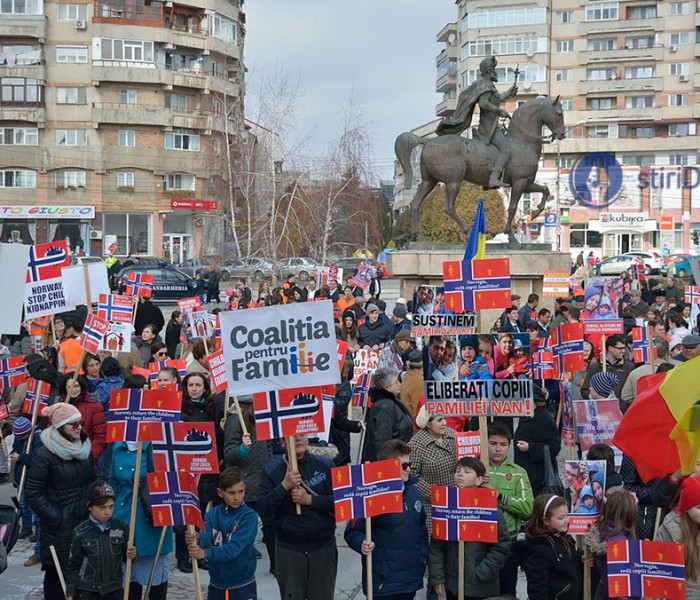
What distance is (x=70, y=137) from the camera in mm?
64062

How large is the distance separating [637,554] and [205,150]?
6116cm

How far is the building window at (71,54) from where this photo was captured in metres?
63.5

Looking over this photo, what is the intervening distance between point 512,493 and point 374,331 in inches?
357

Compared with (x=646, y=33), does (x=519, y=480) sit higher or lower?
lower

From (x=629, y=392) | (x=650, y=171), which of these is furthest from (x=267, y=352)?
(x=650, y=171)

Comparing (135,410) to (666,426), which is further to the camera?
(135,410)

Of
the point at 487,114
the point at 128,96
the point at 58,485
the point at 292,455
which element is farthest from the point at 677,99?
the point at 292,455

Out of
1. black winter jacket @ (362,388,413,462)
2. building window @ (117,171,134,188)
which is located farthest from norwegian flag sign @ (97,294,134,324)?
building window @ (117,171,134,188)

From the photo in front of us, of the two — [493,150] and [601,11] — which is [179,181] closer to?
[601,11]

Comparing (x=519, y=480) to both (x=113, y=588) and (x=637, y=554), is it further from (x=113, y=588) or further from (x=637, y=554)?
(x=113, y=588)

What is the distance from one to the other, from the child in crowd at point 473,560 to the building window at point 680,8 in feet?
242

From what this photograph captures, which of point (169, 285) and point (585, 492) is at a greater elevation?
point (585, 492)

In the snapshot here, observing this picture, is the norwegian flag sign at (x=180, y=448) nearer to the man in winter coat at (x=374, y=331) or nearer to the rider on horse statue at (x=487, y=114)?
the man in winter coat at (x=374, y=331)

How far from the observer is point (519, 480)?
7.84 m
